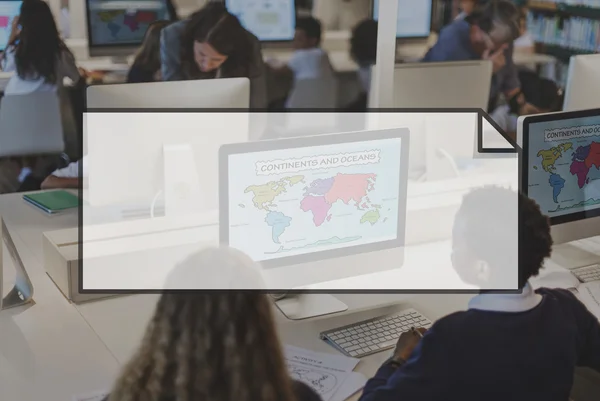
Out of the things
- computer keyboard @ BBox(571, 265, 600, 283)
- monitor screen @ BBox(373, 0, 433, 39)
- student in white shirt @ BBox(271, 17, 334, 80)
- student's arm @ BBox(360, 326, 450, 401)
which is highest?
monitor screen @ BBox(373, 0, 433, 39)

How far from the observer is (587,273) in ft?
6.72

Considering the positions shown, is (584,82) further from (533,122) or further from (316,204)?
(316,204)

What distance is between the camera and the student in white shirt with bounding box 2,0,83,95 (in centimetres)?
382

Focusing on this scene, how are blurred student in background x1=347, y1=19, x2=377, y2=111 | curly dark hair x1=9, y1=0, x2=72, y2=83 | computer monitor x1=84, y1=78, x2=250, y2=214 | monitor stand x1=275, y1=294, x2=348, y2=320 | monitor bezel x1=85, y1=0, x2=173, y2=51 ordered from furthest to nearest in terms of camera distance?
1. blurred student in background x1=347, y1=19, x2=377, y2=111
2. monitor bezel x1=85, y1=0, x2=173, y2=51
3. curly dark hair x1=9, y1=0, x2=72, y2=83
4. computer monitor x1=84, y1=78, x2=250, y2=214
5. monitor stand x1=275, y1=294, x2=348, y2=320

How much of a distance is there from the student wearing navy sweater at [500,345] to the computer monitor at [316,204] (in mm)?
261

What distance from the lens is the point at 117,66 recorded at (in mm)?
4453

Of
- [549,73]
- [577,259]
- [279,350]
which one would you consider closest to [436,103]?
[577,259]

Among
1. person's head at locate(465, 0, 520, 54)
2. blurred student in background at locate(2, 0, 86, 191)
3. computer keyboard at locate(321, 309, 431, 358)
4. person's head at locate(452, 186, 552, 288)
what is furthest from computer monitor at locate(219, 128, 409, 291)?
person's head at locate(465, 0, 520, 54)

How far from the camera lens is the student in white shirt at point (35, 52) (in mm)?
3816

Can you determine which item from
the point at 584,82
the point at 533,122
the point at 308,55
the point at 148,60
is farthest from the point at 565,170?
the point at 308,55

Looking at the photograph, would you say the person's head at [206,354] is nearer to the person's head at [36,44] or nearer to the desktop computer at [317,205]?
the desktop computer at [317,205]

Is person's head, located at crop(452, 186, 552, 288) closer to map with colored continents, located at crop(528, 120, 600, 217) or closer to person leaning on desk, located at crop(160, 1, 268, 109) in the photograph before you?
map with colored continents, located at crop(528, 120, 600, 217)

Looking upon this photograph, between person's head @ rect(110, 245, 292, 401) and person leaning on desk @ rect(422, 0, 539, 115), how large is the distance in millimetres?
3594

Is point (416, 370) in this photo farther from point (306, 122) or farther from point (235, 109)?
point (306, 122)
